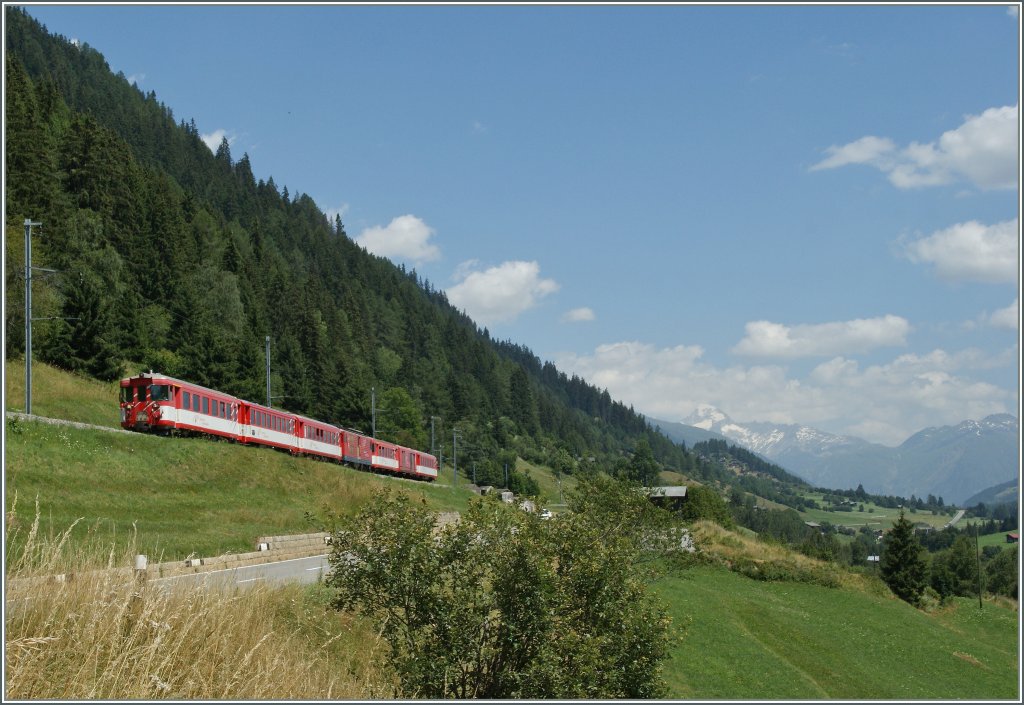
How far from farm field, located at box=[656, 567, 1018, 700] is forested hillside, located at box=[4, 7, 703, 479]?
3811 cm

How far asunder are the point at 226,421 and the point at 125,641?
3324cm

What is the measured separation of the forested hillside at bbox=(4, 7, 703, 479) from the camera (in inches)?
2469

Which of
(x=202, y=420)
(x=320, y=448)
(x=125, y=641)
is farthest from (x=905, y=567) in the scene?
(x=125, y=641)

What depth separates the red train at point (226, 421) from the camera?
3334cm

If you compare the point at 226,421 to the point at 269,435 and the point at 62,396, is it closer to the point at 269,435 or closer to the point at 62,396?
the point at 269,435

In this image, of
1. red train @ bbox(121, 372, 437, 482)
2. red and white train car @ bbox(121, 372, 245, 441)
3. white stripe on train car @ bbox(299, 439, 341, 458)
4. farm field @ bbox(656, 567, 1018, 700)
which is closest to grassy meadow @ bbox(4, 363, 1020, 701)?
farm field @ bbox(656, 567, 1018, 700)

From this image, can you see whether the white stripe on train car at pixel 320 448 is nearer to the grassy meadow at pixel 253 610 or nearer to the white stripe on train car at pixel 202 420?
the grassy meadow at pixel 253 610

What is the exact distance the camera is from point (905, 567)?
5822cm

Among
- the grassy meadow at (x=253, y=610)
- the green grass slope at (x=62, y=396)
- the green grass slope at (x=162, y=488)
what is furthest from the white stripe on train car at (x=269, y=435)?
the green grass slope at (x=62, y=396)

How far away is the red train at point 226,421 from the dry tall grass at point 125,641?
27.6 meters

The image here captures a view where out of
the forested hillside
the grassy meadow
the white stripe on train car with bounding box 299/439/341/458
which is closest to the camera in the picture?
the grassy meadow

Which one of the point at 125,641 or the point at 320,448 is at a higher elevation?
the point at 320,448

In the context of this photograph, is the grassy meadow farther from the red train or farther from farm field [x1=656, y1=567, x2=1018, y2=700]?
the red train

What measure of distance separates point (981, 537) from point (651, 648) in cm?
19253
